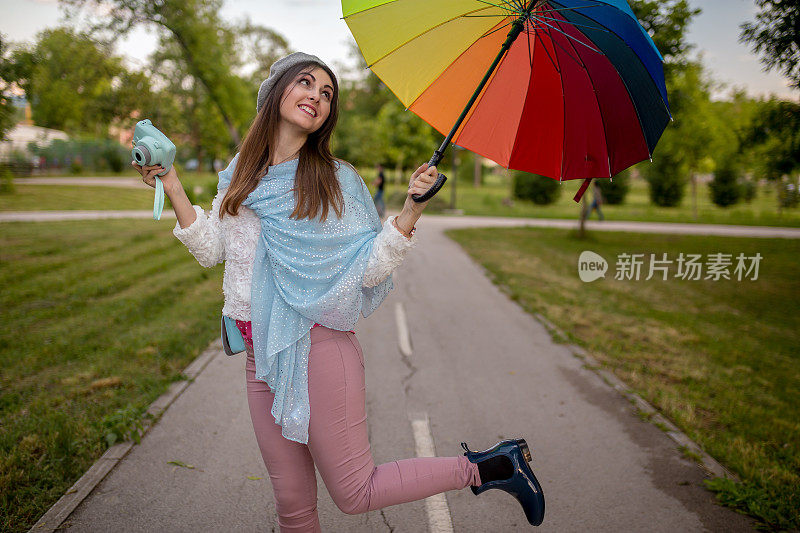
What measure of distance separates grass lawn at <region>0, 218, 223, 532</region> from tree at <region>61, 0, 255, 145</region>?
5.41 metres

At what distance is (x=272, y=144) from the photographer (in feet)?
7.06

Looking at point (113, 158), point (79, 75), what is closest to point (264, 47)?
point (113, 158)

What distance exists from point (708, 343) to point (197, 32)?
14088mm

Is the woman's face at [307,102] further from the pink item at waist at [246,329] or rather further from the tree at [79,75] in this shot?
the tree at [79,75]

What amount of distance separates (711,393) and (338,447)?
171 inches

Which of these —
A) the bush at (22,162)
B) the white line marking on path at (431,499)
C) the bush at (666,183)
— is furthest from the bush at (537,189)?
the bush at (22,162)

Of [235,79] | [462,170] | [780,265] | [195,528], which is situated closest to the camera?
[195,528]

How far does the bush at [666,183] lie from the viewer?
3088 cm

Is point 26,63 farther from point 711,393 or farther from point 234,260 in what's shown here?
point 711,393

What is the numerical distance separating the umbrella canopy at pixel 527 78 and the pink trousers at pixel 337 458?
1216 millimetres

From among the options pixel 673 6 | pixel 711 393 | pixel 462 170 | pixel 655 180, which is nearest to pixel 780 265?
pixel 673 6

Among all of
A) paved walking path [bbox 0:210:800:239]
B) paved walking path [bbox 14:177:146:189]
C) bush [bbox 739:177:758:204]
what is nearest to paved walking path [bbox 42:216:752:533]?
paved walking path [bbox 0:210:800:239]

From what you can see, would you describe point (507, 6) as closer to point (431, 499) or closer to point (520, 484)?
point (520, 484)

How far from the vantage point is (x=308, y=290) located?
200 centimetres
